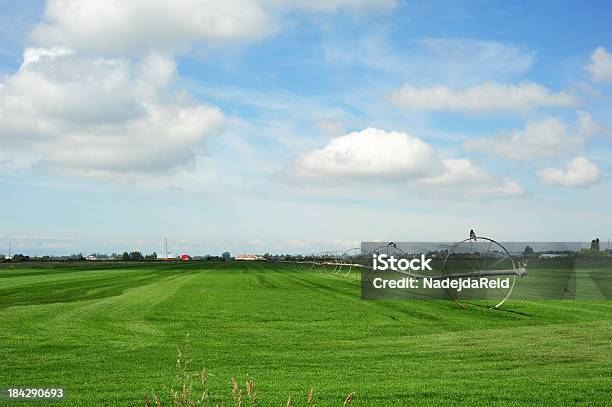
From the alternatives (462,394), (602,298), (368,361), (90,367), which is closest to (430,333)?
(368,361)

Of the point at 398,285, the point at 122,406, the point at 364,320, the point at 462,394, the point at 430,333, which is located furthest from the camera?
the point at 398,285

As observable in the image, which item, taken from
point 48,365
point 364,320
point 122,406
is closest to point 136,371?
point 48,365

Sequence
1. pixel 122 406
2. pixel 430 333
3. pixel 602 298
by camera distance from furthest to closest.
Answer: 1. pixel 602 298
2. pixel 430 333
3. pixel 122 406

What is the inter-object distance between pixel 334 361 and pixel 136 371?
15.5 feet

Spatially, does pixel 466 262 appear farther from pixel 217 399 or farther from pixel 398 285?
pixel 398 285

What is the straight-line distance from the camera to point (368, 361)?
583 inches

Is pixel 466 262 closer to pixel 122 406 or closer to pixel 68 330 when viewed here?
pixel 122 406

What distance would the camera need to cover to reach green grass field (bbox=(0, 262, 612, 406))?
11367 millimetres

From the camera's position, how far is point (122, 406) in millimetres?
10312

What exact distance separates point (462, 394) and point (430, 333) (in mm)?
9202

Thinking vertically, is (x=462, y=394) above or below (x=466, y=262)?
below

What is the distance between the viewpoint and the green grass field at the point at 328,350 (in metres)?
11.4

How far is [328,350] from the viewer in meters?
16.7

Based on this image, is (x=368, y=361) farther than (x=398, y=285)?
No
